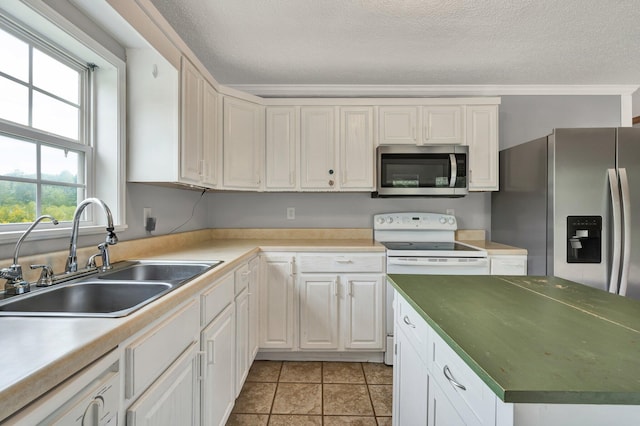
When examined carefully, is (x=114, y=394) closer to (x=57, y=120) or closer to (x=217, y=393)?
(x=217, y=393)

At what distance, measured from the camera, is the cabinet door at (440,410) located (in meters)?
0.81

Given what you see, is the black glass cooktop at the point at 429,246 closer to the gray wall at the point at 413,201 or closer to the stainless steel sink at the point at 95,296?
the gray wall at the point at 413,201

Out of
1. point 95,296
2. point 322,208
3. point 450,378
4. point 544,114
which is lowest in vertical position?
point 450,378

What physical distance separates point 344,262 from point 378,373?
882mm

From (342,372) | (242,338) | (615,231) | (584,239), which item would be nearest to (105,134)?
(242,338)

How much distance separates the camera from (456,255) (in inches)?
91.0

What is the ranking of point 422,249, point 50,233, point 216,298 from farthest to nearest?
point 422,249 < point 216,298 < point 50,233

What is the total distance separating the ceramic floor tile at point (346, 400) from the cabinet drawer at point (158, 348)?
1.14 meters

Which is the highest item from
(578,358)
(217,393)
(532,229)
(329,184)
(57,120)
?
(57,120)

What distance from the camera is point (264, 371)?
7.54ft

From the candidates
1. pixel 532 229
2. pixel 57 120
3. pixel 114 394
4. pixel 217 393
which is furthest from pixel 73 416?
pixel 532 229

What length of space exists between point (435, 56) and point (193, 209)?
7.87 feet

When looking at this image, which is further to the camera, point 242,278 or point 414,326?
point 242,278

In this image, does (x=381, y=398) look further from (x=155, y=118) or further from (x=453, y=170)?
A: (x=155, y=118)
